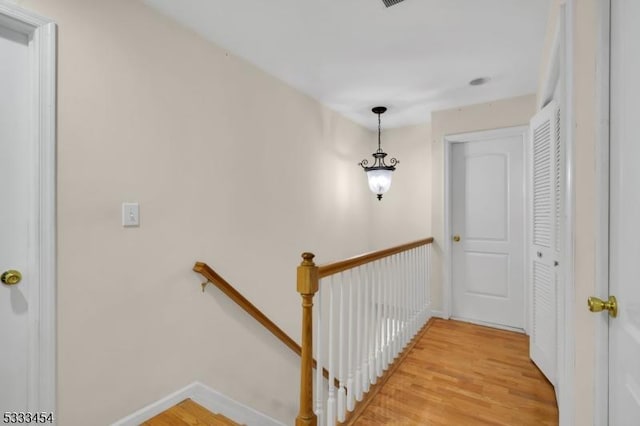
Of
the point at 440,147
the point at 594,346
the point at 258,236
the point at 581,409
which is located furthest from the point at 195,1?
the point at 440,147

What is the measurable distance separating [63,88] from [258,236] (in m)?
1.50

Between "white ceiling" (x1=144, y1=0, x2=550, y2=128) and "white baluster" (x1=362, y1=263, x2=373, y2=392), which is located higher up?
"white ceiling" (x1=144, y1=0, x2=550, y2=128)

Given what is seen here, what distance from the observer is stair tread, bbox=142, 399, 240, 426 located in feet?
5.33

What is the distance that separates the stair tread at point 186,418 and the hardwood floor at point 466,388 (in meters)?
0.87

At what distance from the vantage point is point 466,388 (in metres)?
2.16

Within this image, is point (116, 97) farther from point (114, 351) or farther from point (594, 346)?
point (594, 346)

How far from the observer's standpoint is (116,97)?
63.0 inches

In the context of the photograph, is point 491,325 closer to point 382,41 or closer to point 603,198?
point 603,198

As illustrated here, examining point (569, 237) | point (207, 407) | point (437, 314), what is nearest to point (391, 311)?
point (437, 314)

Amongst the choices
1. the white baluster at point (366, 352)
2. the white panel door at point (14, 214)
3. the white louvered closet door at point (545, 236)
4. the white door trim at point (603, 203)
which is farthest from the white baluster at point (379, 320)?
the white panel door at point (14, 214)

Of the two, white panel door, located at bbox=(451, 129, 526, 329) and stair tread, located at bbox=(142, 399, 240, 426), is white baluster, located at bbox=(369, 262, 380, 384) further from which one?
white panel door, located at bbox=(451, 129, 526, 329)

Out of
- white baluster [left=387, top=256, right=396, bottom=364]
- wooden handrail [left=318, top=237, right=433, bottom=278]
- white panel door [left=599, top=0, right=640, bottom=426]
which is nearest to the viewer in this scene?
white panel door [left=599, top=0, right=640, bottom=426]

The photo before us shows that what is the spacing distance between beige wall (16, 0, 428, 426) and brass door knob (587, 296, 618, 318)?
1.96m

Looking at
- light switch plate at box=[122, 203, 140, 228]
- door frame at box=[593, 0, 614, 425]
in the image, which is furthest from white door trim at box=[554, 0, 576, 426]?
light switch plate at box=[122, 203, 140, 228]
